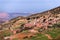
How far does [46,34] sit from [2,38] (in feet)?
34.9

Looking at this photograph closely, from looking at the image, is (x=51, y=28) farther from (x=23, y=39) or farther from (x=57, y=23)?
(x=23, y=39)

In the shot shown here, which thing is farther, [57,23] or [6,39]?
[57,23]

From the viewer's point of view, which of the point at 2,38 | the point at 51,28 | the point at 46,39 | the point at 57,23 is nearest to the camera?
the point at 46,39

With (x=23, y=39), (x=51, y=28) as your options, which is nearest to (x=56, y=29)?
(x=51, y=28)

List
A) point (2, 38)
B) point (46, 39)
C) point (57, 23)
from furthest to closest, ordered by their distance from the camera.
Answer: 1. point (57, 23)
2. point (2, 38)
3. point (46, 39)

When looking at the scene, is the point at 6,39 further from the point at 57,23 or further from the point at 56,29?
the point at 57,23

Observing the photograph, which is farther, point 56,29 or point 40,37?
point 56,29

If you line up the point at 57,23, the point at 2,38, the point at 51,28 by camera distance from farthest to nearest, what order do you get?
the point at 57,23
the point at 51,28
the point at 2,38

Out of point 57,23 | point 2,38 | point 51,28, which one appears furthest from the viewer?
point 57,23

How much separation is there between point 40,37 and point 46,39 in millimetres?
1771

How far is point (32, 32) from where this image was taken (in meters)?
59.2

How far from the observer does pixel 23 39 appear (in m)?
54.5

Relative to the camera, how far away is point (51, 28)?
63531 mm

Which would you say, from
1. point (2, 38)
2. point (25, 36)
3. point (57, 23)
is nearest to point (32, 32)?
point (25, 36)
